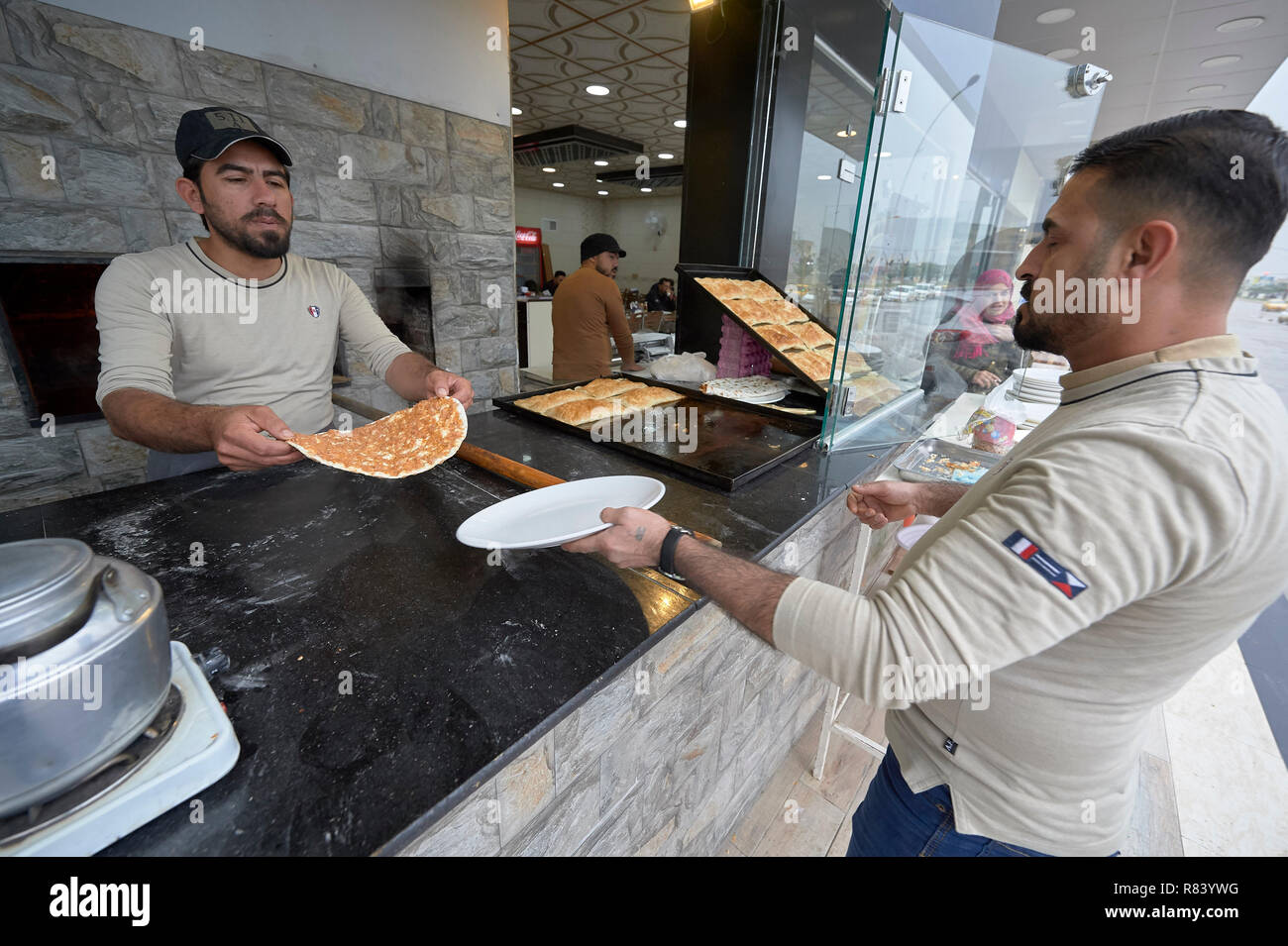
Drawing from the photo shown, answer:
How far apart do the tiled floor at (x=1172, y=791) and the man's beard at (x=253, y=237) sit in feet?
9.02

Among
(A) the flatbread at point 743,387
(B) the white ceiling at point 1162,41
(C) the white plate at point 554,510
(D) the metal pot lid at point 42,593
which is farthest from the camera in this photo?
(B) the white ceiling at point 1162,41

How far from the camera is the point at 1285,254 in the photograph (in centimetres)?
218

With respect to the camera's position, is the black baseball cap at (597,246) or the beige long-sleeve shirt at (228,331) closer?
the beige long-sleeve shirt at (228,331)

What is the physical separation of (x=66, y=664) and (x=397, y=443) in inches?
43.0

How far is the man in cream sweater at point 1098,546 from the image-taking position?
69 centimetres

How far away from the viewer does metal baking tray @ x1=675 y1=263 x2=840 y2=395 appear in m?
2.35

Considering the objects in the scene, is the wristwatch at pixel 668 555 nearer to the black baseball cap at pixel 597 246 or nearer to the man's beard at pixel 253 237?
the man's beard at pixel 253 237

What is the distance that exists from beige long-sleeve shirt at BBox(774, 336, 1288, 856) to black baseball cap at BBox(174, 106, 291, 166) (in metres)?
2.36

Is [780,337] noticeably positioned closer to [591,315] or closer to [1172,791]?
[591,315]

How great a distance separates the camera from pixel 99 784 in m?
0.61

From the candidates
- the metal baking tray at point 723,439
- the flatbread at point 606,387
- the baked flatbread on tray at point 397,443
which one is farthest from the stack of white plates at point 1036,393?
the baked flatbread on tray at point 397,443

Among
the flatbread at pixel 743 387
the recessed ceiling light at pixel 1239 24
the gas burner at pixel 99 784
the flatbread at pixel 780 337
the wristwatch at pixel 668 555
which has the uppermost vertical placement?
the recessed ceiling light at pixel 1239 24

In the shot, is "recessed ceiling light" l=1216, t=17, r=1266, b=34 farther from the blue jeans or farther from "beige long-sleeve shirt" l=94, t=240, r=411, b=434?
"beige long-sleeve shirt" l=94, t=240, r=411, b=434

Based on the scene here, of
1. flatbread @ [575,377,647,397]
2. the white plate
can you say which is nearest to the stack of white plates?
flatbread @ [575,377,647,397]
